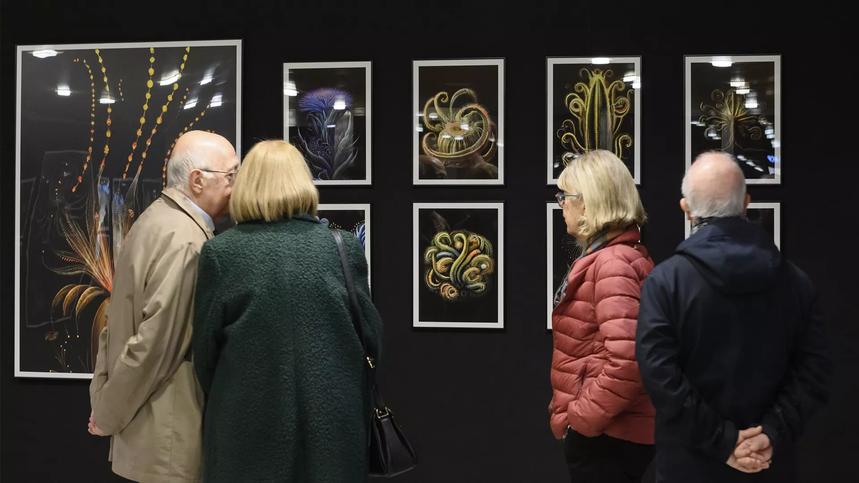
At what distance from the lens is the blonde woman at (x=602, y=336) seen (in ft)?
8.07

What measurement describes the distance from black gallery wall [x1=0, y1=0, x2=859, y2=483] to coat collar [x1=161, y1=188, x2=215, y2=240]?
1.57 m

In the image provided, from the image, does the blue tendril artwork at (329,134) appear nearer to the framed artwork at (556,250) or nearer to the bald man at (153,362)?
the framed artwork at (556,250)

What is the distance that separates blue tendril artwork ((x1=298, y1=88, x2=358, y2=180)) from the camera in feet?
13.6

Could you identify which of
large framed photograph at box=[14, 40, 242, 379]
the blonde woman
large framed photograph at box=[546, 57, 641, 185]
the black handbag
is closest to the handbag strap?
the black handbag

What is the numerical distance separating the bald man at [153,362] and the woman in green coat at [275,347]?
0.31 ft

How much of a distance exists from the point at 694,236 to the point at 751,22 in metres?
1.98

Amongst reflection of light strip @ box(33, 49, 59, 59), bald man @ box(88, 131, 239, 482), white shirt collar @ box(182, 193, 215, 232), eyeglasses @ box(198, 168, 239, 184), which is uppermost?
reflection of light strip @ box(33, 49, 59, 59)

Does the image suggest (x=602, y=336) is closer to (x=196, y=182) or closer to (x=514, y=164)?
(x=196, y=182)

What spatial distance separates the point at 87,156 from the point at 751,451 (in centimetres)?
349

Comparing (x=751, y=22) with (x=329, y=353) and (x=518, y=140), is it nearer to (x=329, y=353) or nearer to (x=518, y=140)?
(x=518, y=140)

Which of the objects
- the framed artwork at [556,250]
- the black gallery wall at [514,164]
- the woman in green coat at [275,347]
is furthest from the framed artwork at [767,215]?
the woman in green coat at [275,347]

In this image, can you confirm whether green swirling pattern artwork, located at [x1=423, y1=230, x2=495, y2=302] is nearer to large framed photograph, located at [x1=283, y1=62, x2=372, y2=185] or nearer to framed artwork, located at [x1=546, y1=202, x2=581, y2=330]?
framed artwork, located at [x1=546, y1=202, x2=581, y2=330]

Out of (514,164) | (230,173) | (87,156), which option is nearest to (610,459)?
(230,173)

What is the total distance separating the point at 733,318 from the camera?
7.73 feet
